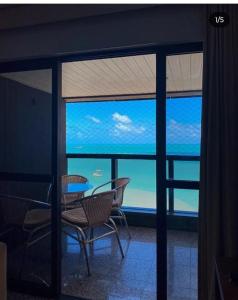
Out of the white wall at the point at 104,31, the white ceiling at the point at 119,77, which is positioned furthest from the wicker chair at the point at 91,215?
the white wall at the point at 104,31

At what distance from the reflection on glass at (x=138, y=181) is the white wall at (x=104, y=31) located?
9.36ft

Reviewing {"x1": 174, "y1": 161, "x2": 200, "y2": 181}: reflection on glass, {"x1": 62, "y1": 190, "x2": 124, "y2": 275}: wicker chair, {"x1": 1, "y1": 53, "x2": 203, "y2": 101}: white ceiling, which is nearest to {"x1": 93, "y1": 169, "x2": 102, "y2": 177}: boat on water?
{"x1": 1, "y1": 53, "x2": 203, "y2": 101}: white ceiling

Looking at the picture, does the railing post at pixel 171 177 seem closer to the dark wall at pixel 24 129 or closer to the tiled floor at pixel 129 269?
the tiled floor at pixel 129 269

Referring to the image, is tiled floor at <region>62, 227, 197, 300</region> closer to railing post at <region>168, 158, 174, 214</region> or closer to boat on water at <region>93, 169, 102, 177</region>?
railing post at <region>168, 158, 174, 214</region>

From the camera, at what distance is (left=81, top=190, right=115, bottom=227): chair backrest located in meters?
2.79

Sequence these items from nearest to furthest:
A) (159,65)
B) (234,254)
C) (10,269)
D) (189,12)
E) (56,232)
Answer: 1. (234,254)
2. (189,12)
3. (159,65)
4. (56,232)
5. (10,269)

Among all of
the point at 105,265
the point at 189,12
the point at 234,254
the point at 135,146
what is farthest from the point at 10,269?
the point at 135,146

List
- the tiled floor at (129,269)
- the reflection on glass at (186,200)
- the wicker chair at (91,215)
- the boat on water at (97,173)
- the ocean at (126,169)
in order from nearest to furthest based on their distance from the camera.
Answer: the reflection on glass at (186,200) < the tiled floor at (129,269) < the wicker chair at (91,215) < the ocean at (126,169) < the boat on water at (97,173)

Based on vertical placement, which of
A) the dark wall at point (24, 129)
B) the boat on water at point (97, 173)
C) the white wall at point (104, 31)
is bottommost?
the boat on water at point (97, 173)

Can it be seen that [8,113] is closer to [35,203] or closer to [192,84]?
[35,203]

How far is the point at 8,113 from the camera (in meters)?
2.61

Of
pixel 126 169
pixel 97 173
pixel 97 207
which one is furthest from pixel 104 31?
pixel 97 173

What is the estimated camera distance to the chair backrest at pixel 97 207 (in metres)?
2.79

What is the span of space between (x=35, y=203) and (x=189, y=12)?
203cm
